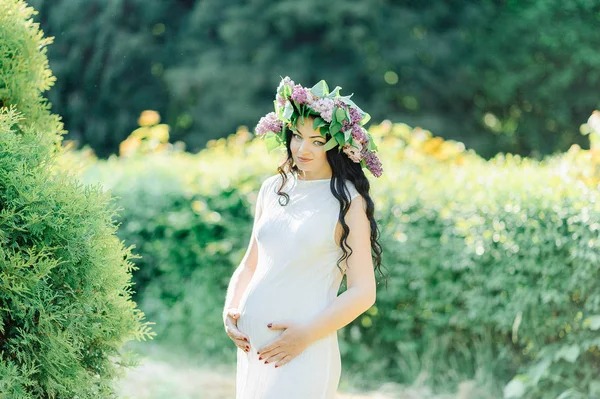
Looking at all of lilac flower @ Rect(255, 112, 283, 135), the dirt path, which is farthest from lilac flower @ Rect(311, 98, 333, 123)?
the dirt path

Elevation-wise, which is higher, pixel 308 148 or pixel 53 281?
pixel 308 148

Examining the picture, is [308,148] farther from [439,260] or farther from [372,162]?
[439,260]

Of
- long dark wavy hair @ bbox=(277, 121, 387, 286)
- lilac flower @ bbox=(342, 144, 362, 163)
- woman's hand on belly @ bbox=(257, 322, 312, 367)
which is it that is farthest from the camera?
lilac flower @ bbox=(342, 144, 362, 163)

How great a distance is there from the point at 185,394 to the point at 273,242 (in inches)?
137

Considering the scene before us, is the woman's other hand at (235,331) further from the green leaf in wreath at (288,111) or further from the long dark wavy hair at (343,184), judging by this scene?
the green leaf in wreath at (288,111)

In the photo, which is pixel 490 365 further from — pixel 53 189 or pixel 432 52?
pixel 432 52

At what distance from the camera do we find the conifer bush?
3.02 meters

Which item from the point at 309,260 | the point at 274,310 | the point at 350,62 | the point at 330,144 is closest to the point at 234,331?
the point at 274,310

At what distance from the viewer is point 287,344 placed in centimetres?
314

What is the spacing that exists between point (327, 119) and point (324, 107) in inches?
1.9

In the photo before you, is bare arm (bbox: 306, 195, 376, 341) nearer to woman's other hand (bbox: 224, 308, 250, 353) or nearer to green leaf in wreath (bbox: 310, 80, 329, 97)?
woman's other hand (bbox: 224, 308, 250, 353)

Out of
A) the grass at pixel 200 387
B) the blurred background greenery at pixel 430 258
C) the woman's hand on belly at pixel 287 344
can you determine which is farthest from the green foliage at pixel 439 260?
the woman's hand on belly at pixel 287 344

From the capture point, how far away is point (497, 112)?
65.7 feet

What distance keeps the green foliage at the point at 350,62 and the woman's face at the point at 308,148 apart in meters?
15.0
